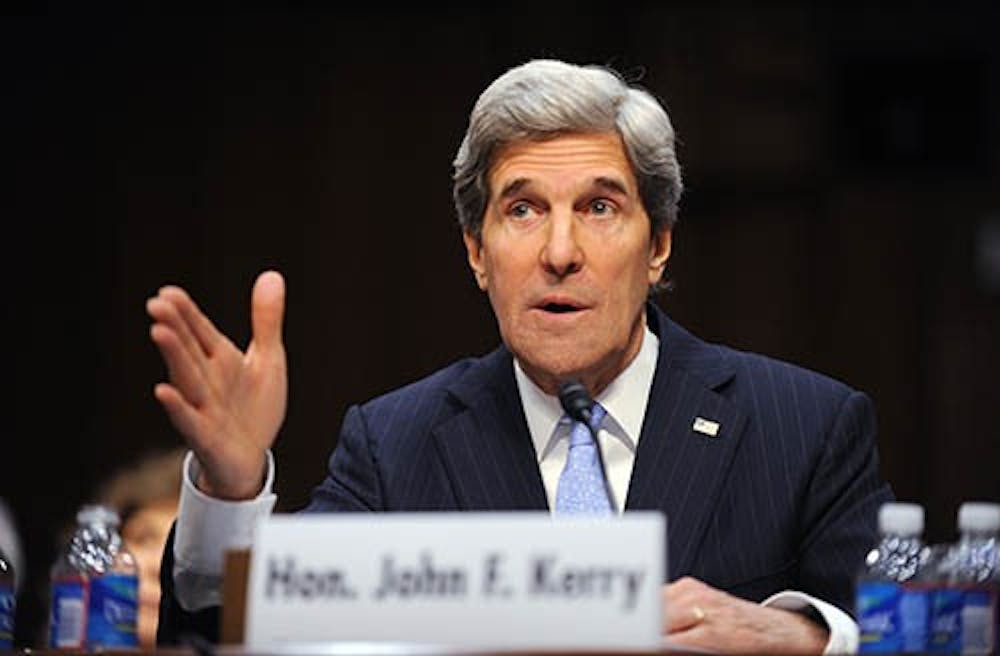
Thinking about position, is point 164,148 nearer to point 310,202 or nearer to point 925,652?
point 310,202

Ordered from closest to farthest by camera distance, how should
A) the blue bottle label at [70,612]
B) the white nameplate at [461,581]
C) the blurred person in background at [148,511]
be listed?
1. the white nameplate at [461,581]
2. the blue bottle label at [70,612]
3. the blurred person in background at [148,511]

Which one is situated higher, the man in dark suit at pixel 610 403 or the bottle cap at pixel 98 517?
the man in dark suit at pixel 610 403

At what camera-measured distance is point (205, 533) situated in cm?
275

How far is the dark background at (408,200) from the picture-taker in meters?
6.73

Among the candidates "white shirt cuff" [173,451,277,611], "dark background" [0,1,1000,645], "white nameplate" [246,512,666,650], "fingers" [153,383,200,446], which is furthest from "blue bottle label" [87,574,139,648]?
"dark background" [0,1,1000,645]

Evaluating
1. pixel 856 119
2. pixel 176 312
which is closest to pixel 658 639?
pixel 176 312

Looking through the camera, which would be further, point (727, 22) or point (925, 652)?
point (727, 22)

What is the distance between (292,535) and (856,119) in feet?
16.0

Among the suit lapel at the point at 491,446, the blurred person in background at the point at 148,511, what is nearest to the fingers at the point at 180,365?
the suit lapel at the point at 491,446

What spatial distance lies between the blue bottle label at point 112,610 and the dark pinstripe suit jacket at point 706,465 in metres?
0.53

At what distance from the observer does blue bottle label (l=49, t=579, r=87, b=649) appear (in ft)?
8.70

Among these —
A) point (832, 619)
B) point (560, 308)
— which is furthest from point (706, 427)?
point (832, 619)

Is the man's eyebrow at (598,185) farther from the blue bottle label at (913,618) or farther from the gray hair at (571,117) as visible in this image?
the blue bottle label at (913,618)

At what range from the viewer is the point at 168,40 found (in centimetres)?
695
